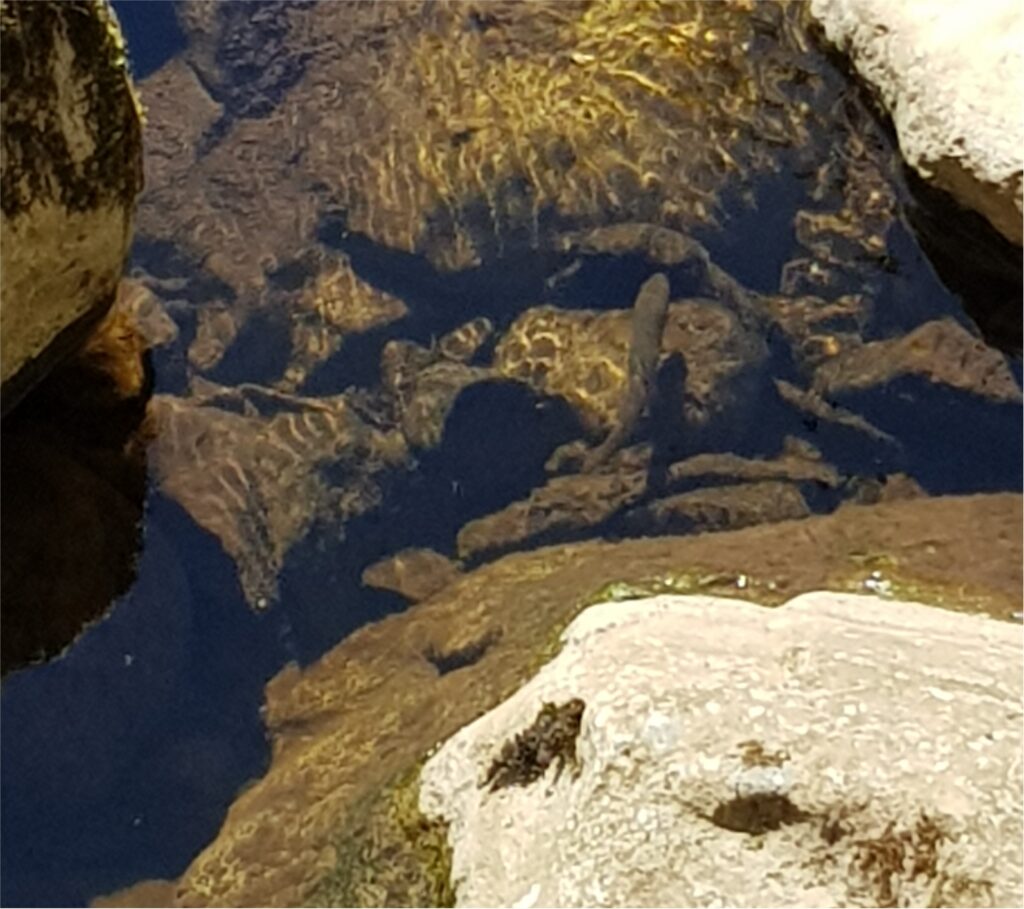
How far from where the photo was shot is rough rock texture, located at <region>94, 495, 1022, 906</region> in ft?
14.5

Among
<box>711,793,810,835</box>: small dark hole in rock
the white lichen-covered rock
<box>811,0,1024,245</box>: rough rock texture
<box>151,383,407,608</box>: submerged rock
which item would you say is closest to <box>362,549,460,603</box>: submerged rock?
<box>151,383,407,608</box>: submerged rock

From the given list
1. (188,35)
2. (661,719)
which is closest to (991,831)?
(661,719)

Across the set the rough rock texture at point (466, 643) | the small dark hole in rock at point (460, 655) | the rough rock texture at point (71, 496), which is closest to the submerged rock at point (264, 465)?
the rough rock texture at point (71, 496)

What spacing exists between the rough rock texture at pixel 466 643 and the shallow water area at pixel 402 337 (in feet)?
0.42

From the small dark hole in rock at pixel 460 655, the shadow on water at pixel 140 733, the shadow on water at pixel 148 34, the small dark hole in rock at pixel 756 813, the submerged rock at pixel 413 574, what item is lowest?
the shadow on water at pixel 140 733

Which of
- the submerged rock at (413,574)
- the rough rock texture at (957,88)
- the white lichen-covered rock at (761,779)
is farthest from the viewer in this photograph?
the rough rock texture at (957,88)

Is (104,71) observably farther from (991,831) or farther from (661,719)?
(991,831)

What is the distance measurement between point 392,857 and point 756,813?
1.03m

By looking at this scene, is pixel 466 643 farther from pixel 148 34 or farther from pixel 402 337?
pixel 148 34

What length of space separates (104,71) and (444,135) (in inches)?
76.4

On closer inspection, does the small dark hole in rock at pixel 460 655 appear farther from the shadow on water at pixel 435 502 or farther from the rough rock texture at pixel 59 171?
the rough rock texture at pixel 59 171

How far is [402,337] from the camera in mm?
5758

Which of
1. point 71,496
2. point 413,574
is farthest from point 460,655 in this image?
point 71,496

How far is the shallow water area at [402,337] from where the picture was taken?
4.96 meters
